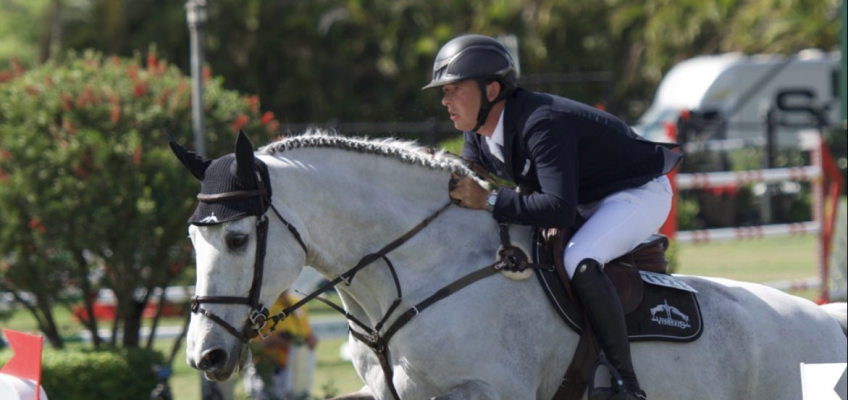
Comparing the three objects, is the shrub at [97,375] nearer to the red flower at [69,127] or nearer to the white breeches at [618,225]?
the red flower at [69,127]

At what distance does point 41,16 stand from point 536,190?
29.6 metres

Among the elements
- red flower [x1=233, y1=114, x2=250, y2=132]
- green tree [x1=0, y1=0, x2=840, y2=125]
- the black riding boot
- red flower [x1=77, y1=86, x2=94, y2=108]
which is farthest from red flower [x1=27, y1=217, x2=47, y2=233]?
green tree [x1=0, y1=0, x2=840, y2=125]

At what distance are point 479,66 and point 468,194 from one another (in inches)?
19.3

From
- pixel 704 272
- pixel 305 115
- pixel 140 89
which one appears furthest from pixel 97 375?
pixel 305 115

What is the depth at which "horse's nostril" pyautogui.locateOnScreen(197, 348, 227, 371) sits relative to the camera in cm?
405

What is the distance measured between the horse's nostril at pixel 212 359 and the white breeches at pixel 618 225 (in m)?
1.34

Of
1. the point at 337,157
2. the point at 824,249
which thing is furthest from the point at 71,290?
the point at 824,249

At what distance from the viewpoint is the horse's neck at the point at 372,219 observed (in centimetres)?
441

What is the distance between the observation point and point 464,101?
458 centimetres

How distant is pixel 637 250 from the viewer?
4.84 meters

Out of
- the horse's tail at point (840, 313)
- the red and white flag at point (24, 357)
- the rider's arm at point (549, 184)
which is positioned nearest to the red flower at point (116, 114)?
the red and white flag at point (24, 357)

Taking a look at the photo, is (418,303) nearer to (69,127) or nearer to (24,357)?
(24,357)

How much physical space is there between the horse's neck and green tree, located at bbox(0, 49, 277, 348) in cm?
338

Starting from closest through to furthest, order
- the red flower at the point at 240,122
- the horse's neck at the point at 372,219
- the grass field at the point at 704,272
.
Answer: the horse's neck at the point at 372,219 < the red flower at the point at 240,122 < the grass field at the point at 704,272
